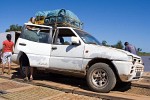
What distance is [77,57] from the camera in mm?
7410

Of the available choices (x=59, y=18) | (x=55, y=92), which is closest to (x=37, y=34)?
(x=59, y=18)

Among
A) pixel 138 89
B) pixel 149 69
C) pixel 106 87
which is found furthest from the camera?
pixel 149 69

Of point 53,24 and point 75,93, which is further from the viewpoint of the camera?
point 53,24

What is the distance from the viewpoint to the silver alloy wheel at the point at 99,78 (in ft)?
22.3

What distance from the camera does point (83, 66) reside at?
23.9ft

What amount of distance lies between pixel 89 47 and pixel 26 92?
7.27 feet

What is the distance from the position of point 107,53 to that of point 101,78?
72 cm

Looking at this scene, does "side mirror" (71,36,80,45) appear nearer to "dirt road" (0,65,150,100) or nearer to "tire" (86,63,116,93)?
"tire" (86,63,116,93)

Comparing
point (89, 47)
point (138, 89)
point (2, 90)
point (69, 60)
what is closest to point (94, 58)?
point (89, 47)

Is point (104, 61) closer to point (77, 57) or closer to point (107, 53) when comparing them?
point (107, 53)

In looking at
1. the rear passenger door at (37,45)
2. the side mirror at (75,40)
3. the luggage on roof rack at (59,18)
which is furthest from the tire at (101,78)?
the luggage on roof rack at (59,18)

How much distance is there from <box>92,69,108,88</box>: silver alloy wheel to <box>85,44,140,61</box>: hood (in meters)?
0.43

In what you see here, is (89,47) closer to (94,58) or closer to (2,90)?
(94,58)

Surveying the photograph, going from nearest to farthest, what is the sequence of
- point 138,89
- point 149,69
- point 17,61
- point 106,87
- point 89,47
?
1. point 106,87
2. point 89,47
3. point 138,89
4. point 17,61
5. point 149,69
